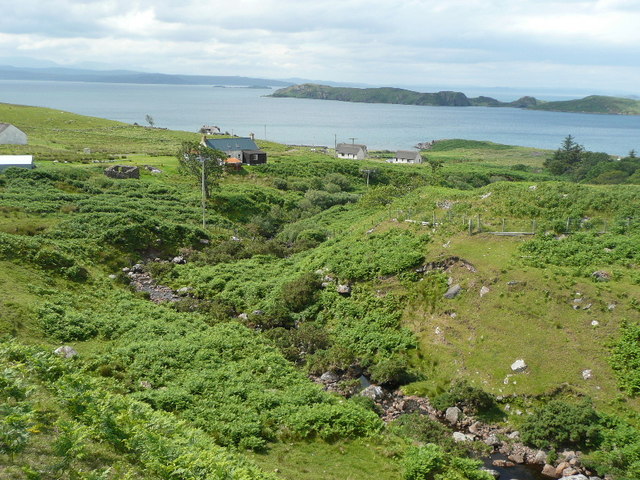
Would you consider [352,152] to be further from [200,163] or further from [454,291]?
[454,291]

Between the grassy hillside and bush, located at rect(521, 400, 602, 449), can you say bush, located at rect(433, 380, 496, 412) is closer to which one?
the grassy hillside

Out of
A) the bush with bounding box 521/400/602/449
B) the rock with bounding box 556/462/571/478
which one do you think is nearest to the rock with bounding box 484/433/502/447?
the bush with bounding box 521/400/602/449

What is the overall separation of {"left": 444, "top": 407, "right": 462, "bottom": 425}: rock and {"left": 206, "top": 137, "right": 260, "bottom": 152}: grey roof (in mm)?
70526

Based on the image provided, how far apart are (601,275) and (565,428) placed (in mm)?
10088

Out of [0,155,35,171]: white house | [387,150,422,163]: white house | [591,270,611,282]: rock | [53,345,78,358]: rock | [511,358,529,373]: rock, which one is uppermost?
[387,150,422,163]: white house

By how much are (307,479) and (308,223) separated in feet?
122

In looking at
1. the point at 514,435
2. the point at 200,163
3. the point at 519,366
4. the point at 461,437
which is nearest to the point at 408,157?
the point at 200,163

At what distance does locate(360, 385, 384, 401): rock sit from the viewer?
22469 mm

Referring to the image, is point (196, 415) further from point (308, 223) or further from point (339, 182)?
point (339, 182)

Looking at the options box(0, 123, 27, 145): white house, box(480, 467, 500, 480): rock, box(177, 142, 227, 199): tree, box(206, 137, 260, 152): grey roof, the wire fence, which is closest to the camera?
box(480, 467, 500, 480): rock

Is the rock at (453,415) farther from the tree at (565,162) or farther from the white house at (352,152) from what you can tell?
the tree at (565,162)

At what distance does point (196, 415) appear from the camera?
59.6 ft

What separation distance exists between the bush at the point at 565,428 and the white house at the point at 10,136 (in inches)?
3708

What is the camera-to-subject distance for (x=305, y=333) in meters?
27.4
